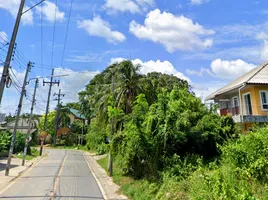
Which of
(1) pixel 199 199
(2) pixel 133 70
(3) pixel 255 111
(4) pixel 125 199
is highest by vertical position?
(2) pixel 133 70

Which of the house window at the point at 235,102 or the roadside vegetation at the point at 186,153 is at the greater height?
the house window at the point at 235,102

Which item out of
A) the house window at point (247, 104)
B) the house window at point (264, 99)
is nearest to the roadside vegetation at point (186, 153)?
the house window at point (264, 99)

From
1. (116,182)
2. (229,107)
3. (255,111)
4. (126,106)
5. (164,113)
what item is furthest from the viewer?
(229,107)

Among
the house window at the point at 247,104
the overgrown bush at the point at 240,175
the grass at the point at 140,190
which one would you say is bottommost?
the grass at the point at 140,190

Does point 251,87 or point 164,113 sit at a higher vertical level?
point 251,87

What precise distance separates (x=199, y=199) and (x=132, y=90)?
16551 millimetres

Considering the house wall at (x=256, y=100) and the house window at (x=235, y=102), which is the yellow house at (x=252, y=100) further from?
the house window at (x=235, y=102)

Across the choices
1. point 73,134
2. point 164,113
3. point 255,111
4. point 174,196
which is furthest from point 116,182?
point 73,134

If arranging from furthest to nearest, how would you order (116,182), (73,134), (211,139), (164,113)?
(73,134), (116,182), (211,139), (164,113)

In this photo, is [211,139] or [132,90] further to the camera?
[132,90]

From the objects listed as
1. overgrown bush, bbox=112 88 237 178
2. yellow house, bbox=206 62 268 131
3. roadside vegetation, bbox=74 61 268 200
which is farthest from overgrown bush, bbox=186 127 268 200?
yellow house, bbox=206 62 268 131

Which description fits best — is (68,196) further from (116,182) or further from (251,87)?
(251,87)

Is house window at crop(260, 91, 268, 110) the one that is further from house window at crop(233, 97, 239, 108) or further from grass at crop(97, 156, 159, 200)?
grass at crop(97, 156, 159, 200)

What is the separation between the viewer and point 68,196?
11.2 meters
